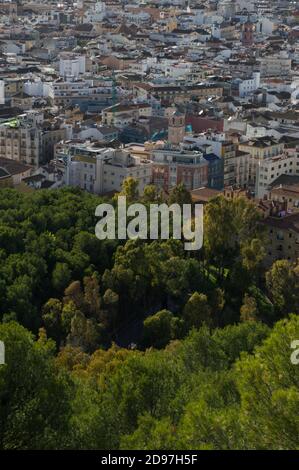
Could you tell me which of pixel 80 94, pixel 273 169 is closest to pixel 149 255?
pixel 273 169

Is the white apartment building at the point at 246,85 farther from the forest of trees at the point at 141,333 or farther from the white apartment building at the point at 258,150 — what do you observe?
the forest of trees at the point at 141,333

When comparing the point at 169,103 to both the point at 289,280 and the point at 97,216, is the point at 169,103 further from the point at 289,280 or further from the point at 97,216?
the point at 289,280

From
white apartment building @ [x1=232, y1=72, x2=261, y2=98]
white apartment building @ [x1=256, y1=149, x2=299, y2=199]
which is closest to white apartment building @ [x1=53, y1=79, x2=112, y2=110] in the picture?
white apartment building @ [x1=232, y1=72, x2=261, y2=98]

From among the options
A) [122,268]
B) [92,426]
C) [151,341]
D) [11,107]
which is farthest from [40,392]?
[11,107]

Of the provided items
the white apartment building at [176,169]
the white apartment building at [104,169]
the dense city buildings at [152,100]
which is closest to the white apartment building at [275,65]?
the dense city buildings at [152,100]

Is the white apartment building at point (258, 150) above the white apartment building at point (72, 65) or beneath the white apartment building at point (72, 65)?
beneath

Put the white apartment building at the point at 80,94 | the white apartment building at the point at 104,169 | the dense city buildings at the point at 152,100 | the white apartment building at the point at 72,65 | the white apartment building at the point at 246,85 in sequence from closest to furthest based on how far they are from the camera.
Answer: the white apartment building at the point at 104,169, the dense city buildings at the point at 152,100, the white apartment building at the point at 80,94, the white apartment building at the point at 246,85, the white apartment building at the point at 72,65
